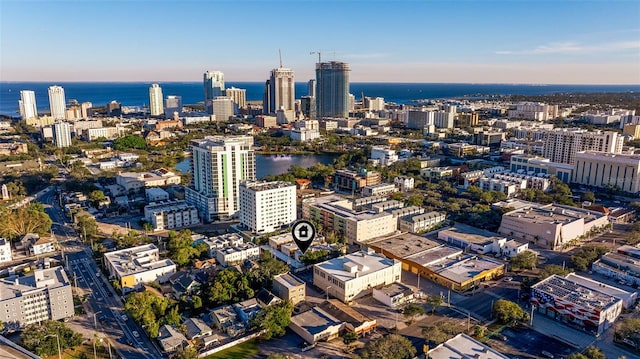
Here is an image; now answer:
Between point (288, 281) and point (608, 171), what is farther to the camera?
point (608, 171)

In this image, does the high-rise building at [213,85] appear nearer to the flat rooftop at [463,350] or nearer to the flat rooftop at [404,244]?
the flat rooftop at [404,244]

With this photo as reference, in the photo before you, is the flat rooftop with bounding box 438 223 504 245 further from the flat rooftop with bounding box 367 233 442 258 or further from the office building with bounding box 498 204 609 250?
the flat rooftop with bounding box 367 233 442 258

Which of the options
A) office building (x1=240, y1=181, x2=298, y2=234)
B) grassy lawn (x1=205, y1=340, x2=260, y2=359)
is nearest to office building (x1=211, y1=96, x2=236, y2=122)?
office building (x1=240, y1=181, x2=298, y2=234)

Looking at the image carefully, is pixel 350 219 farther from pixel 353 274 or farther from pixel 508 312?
pixel 508 312

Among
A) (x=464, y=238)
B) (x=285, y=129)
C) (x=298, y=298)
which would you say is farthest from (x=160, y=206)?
(x=285, y=129)

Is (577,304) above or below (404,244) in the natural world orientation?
above

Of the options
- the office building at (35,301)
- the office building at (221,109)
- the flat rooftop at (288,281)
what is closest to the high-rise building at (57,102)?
the office building at (221,109)

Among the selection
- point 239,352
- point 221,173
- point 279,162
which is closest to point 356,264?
point 239,352
